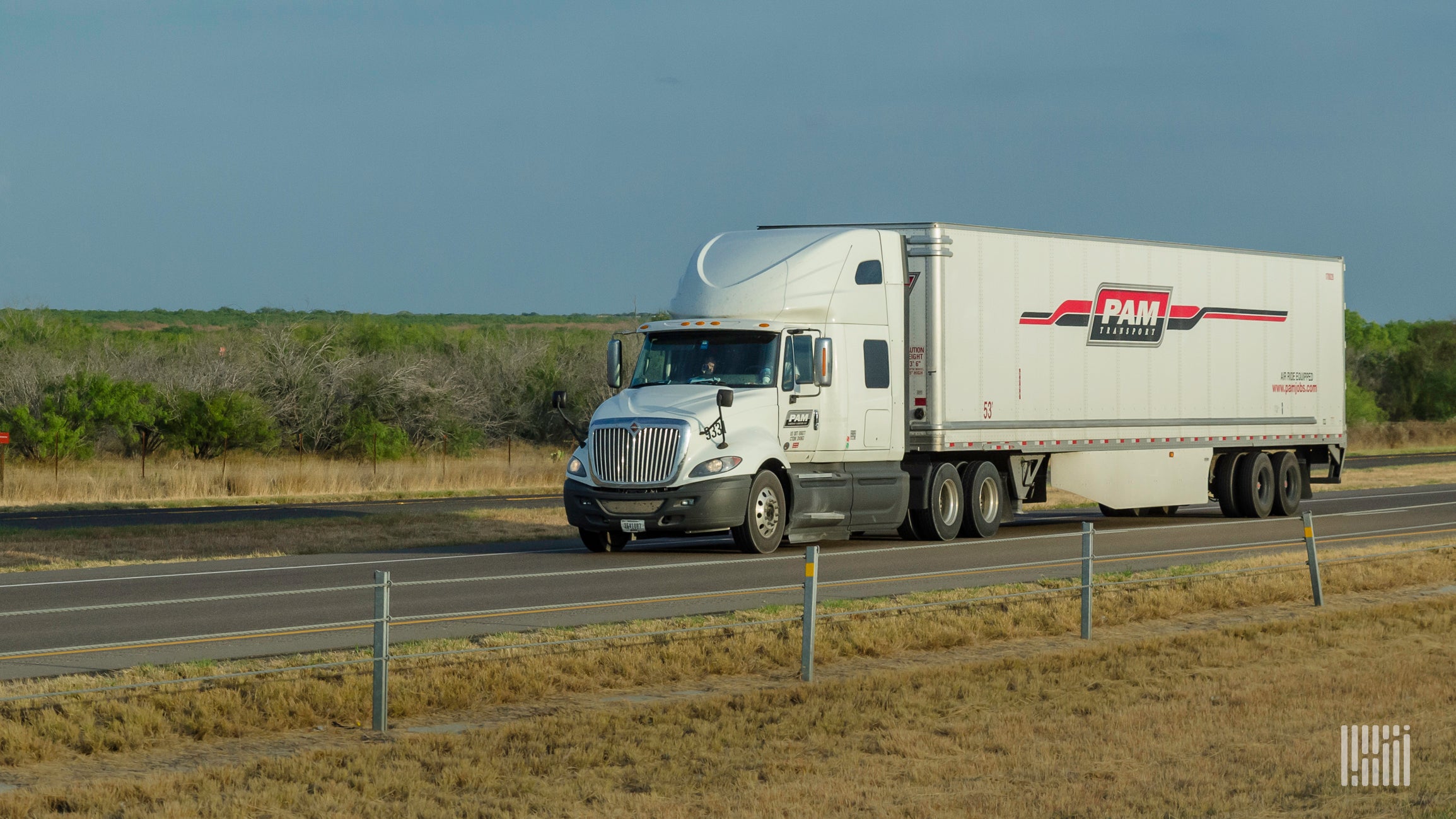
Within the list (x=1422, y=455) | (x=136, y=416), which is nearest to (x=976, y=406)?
(x=136, y=416)

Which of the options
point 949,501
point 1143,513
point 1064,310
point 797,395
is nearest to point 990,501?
point 949,501

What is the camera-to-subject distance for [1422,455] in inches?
2304

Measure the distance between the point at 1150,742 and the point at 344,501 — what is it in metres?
26.4

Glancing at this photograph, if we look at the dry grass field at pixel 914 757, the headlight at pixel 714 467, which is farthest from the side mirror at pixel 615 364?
the dry grass field at pixel 914 757

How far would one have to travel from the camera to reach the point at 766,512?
821 inches

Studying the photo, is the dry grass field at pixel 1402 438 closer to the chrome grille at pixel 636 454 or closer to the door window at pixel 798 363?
the door window at pixel 798 363

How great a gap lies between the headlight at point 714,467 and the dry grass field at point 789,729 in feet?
19.6

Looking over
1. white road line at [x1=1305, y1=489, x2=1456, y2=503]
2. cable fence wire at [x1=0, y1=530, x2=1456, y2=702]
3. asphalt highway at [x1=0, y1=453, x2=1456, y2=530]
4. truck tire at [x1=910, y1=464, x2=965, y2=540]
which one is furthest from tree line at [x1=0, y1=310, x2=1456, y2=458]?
cable fence wire at [x1=0, y1=530, x2=1456, y2=702]

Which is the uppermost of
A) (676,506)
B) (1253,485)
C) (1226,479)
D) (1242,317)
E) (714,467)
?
(1242,317)

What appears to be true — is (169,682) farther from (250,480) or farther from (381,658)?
(250,480)

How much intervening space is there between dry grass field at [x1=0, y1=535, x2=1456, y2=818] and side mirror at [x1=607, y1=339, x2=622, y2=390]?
797 centimetres

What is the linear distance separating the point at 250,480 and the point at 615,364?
17.1 m

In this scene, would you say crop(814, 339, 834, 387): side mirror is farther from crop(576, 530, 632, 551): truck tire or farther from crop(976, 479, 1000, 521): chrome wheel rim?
crop(976, 479, 1000, 521): chrome wheel rim

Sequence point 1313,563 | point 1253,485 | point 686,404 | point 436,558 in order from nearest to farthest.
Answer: point 1313,563
point 686,404
point 436,558
point 1253,485
